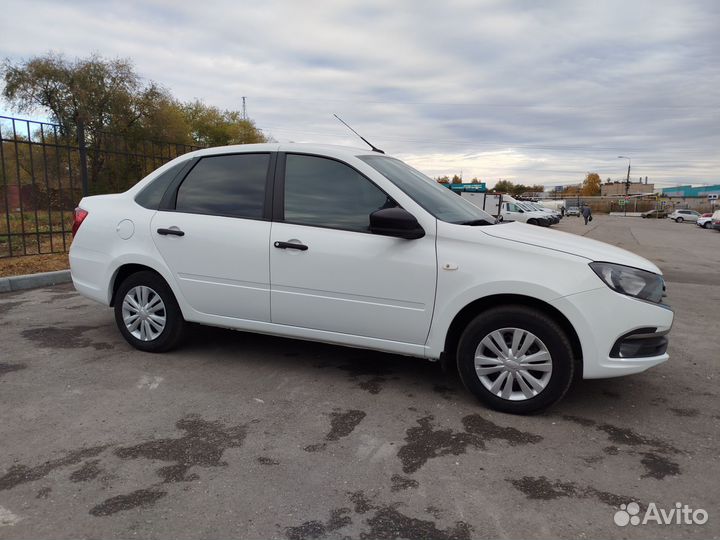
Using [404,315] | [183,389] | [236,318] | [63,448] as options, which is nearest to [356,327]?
[404,315]

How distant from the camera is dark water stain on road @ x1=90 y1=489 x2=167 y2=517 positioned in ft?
7.87

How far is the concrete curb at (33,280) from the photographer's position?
23.1 feet

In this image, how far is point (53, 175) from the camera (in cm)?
1952

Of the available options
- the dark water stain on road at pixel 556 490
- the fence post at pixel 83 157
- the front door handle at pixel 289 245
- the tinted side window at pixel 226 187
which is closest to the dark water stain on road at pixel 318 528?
the dark water stain on road at pixel 556 490

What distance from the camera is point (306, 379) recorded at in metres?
4.08

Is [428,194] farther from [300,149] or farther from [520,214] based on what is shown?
[520,214]

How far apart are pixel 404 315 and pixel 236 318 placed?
142cm

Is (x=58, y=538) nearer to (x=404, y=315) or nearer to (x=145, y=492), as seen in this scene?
(x=145, y=492)

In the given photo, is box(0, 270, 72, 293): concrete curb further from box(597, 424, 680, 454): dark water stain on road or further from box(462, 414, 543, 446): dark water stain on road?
box(597, 424, 680, 454): dark water stain on road

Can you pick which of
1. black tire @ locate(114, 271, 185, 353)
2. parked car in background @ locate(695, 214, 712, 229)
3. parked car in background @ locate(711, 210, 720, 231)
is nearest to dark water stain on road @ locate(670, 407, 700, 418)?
black tire @ locate(114, 271, 185, 353)

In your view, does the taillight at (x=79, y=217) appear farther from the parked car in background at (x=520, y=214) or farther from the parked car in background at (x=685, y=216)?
the parked car in background at (x=685, y=216)

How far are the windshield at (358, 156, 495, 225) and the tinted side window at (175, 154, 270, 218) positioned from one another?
0.86 meters

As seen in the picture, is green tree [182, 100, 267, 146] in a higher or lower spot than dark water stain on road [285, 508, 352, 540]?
higher

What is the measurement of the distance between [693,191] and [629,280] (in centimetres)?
14415
